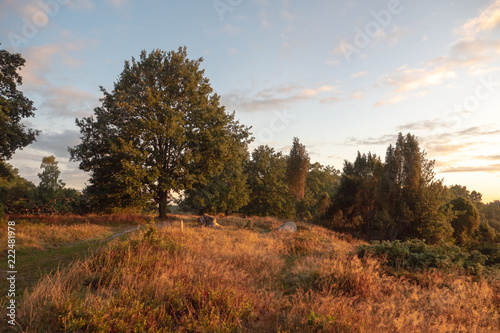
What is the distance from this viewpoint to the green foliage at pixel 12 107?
1518cm

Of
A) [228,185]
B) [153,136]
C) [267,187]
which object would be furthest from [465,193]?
[153,136]

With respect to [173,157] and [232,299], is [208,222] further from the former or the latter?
[232,299]

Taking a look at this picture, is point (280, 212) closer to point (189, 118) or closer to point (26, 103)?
point (189, 118)

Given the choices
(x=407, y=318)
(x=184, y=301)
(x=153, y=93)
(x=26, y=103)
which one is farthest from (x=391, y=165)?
(x=26, y=103)

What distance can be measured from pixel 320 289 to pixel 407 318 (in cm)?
244

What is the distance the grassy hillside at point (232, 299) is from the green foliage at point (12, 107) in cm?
1292

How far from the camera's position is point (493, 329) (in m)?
5.58

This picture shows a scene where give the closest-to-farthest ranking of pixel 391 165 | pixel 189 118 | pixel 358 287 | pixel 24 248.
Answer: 1. pixel 358 287
2. pixel 24 248
3. pixel 189 118
4. pixel 391 165

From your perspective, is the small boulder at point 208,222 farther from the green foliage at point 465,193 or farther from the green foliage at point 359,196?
the green foliage at point 465,193

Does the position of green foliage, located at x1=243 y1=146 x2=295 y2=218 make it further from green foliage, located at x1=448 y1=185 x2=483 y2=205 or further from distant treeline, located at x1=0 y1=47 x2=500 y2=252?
green foliage, located at x1=448 y1=185 x2=483 y2=205

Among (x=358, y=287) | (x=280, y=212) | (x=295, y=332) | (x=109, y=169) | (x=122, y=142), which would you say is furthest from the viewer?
(x=280, y=212)

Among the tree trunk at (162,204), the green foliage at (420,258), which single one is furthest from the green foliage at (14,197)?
the green foliage at (420,258)

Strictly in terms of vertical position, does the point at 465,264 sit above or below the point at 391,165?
below

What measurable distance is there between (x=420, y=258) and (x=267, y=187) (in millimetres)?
36408
